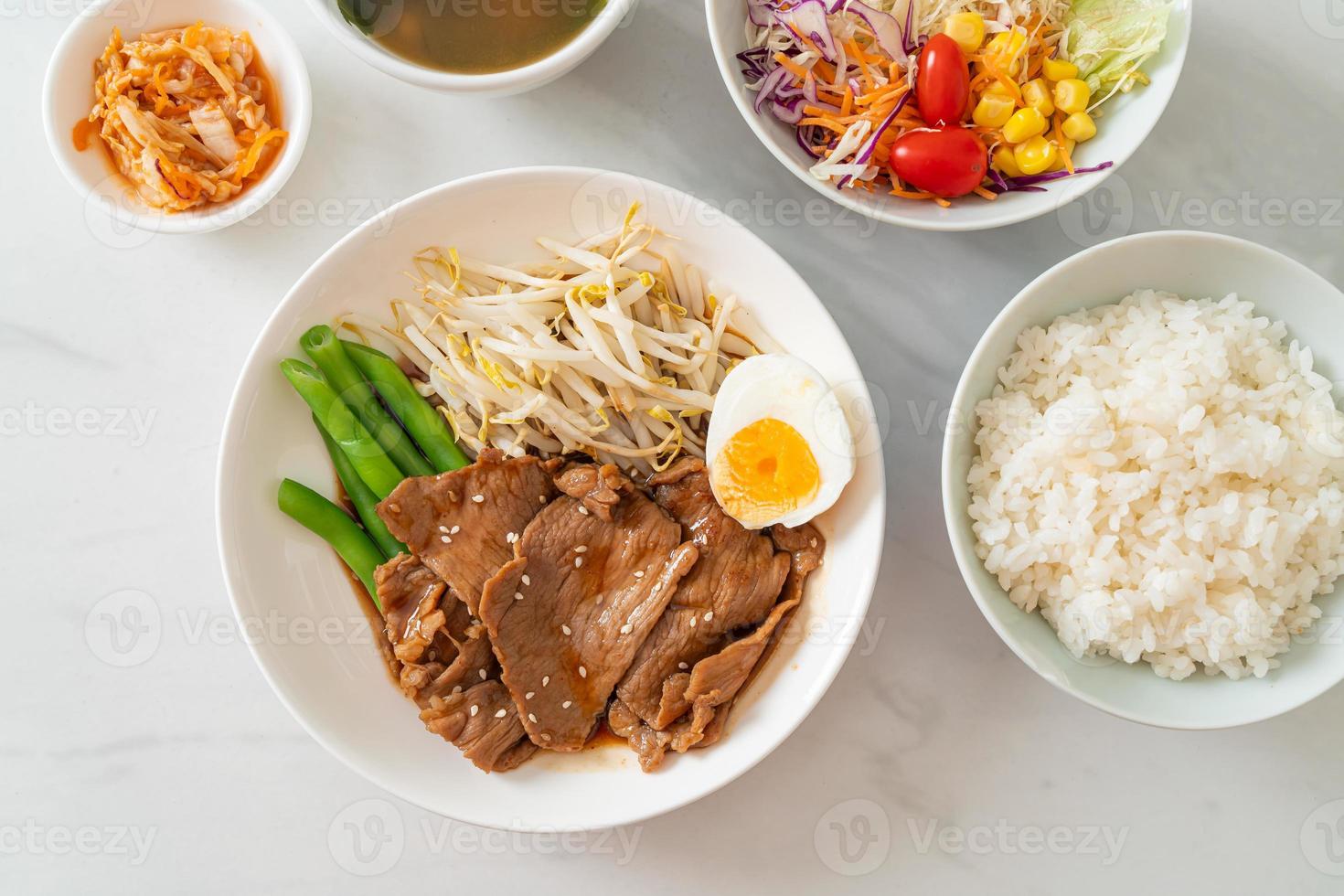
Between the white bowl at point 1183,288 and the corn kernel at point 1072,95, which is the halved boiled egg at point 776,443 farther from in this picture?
the corn kernel at point 1072,95

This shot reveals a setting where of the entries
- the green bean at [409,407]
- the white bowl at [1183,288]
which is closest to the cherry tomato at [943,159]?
the white bowl at [1183,288]

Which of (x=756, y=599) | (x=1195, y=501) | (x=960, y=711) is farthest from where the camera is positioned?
(x=960, y=711)

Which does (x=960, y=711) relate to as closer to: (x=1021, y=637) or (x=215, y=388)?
(x=1021, y=637)

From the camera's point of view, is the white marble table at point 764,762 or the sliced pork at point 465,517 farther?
the white marble table at point 764,762

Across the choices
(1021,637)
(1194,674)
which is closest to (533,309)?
(1021,637)

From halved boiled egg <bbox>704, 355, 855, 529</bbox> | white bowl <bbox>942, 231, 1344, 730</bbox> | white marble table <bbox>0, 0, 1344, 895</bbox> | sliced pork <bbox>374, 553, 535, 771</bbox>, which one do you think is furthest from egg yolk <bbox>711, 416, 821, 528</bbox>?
sliced pork <bbox>374, 553, 535, 771</bbox>

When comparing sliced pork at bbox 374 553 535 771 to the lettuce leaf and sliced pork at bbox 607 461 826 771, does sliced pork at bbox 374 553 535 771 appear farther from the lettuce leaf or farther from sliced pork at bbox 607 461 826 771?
the lettuce leaf
